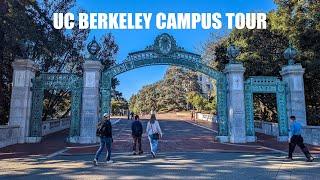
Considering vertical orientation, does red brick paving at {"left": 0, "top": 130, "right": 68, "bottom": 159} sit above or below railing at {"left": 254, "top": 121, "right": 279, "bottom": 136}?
below

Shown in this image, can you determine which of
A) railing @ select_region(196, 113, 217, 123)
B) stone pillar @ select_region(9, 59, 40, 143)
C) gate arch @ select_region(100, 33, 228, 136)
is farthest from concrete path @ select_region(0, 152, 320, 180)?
railing @ select_region(196, 113, 217, 123)

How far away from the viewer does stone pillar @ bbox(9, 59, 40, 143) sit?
1761 cm

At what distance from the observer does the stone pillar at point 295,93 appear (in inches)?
728

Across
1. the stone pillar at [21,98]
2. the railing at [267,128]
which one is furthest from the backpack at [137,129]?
the railing at [267,128]

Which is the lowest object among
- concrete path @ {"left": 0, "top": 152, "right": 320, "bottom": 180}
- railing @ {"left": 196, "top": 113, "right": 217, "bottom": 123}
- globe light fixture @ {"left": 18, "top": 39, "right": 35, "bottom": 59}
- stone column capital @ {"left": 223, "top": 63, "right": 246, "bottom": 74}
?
concrete path @ {"left": 0, "top": 152, "right": 320, "bottom": 180}

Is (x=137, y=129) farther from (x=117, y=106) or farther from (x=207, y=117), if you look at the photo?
(x=117, y=106)

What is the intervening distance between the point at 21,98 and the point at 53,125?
8.32 m

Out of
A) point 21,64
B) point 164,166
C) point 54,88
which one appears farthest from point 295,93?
point 21,64

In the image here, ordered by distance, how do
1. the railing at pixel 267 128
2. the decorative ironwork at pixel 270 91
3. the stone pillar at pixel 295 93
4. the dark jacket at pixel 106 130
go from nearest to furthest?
1. the dark jacket at pixel 106 130
2. the stone pillar at pixel 295 93
3. the decorative ironwork at pixel 270 91
4. the railing at pixel 267 128

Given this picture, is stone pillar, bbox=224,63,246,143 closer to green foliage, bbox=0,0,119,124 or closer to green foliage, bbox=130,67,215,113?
green foliage, bbox=0,0,119,124

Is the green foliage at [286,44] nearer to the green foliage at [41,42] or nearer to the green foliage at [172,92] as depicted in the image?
the green foliage at [41,42]

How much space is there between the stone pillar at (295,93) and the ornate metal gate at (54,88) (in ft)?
36.1

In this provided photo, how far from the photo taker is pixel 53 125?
25734 millimetres

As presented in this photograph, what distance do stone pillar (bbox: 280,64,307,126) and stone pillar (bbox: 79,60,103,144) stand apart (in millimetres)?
10075
